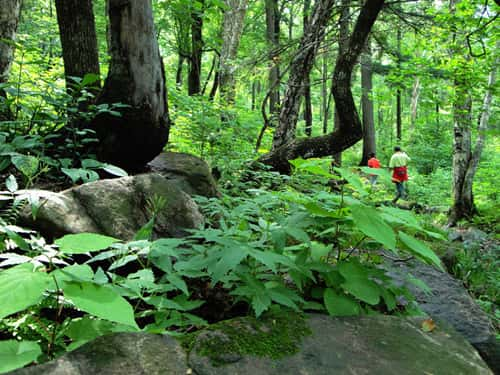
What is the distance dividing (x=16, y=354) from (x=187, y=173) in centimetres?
296

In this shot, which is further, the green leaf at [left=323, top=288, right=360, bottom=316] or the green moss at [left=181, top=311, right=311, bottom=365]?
the green leaf at [left=323, top=288, right=360, bottom=316]

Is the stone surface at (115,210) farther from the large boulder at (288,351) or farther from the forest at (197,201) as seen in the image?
the large boulder at (288,351)

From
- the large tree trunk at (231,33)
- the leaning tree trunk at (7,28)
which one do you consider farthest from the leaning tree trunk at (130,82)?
the large tree trunk at (231,33)

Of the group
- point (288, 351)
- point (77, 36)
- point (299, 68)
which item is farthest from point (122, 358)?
point (299, 68)

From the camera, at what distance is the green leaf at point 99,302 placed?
3.01 feet

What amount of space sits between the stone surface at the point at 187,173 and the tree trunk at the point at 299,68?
2.68 meters

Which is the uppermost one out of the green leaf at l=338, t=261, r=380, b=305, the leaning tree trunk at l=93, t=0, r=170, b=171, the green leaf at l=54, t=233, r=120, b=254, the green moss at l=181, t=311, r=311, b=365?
the leaning tree trunk at l=93, t=0, r=170, b=171

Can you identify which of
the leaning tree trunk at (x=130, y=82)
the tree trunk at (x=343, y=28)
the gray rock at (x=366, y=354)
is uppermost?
the tree trunk at (x=343, y=28)

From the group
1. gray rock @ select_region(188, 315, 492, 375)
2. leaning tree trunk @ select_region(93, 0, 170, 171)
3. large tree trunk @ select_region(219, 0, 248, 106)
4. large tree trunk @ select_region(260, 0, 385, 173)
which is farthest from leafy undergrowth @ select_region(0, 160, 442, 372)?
large tree trunk @ select_region(219, 0, 248, 106)

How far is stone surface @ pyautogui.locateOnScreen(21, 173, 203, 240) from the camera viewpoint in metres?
1.98

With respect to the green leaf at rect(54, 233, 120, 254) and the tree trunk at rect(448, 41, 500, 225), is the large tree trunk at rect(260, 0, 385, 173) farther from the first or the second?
the green leaf at rect(54, 233, 120, 254)

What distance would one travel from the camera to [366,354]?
124 centimetres

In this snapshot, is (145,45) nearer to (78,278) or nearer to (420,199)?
(78,278)

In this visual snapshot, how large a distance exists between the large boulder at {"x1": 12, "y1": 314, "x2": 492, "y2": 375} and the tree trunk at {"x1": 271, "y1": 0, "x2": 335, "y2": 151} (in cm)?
507
